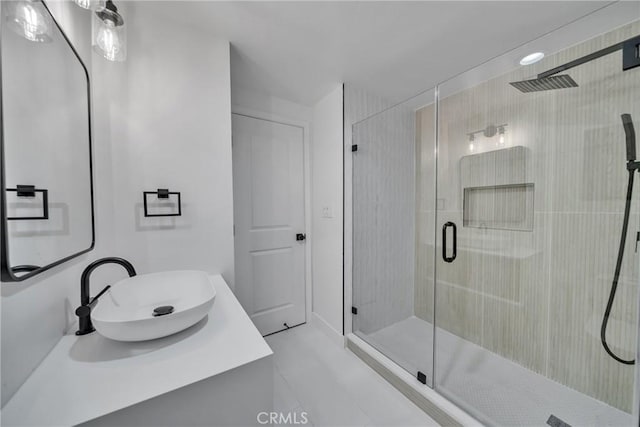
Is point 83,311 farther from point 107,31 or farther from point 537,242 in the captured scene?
point 537,242

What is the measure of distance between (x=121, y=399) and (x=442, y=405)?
155cm

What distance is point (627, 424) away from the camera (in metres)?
1.21

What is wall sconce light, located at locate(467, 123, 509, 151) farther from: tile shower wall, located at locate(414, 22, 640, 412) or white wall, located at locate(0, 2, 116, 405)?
white wall, located at locate(0, 2, 116, 405)

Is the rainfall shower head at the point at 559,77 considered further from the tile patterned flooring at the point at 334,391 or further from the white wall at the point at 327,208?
the tile patterned flooring at the point at 334,391

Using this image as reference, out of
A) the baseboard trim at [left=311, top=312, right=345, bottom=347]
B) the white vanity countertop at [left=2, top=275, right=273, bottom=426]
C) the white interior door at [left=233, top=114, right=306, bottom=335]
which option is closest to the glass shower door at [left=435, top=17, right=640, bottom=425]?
the baseboard trim at [left=311, top=312, right=345, bottom=347]

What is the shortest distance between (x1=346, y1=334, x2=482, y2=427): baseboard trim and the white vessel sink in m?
1.42

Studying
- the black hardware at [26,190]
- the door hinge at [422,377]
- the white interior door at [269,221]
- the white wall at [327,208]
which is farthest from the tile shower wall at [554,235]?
the black hardware at [26,190]

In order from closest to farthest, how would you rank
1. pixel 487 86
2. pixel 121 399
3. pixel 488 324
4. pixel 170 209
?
pixel 121 399
pixel 170 209
pixel 487 86
pixel 488 324

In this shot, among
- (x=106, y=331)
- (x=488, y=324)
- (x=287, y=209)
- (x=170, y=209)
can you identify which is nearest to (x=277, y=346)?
(x=287, y=209)

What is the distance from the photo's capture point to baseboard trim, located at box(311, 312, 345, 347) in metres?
2.00

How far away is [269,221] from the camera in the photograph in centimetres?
219

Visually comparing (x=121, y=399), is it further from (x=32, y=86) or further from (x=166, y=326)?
(x=32, y=86)

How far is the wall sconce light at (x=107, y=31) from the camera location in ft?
3.01

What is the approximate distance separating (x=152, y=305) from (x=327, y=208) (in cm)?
150
